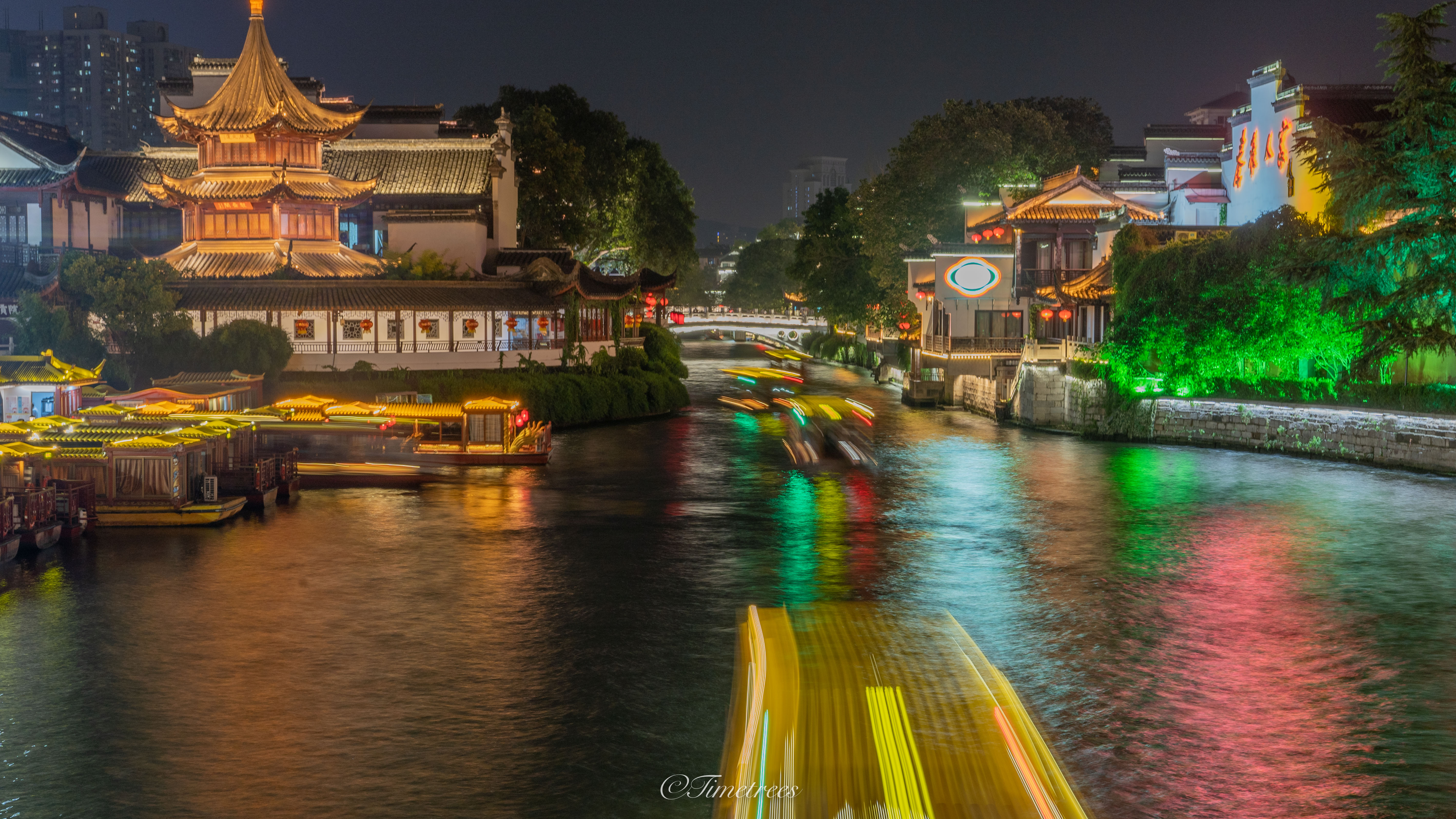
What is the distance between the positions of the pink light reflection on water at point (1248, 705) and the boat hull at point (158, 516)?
2198cm

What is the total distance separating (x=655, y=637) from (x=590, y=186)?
69564 millimetres

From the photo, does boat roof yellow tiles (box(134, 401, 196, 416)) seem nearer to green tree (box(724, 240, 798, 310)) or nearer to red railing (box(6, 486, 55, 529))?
red railing (box(6, 486, 55, 529))

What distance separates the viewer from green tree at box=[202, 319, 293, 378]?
5006 centimetres

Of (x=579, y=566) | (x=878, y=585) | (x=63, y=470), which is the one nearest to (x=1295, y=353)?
(x=878, y=585)

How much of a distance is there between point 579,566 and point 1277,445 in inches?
1145

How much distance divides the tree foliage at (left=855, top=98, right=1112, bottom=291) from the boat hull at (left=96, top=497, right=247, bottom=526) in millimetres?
61539

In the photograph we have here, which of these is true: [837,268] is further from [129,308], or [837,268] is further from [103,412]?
[103,412]

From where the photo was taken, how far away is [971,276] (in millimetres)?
75312

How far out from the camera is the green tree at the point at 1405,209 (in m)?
40.2

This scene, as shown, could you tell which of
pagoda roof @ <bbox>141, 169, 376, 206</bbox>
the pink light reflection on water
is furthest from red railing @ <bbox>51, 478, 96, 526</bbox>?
pagoda roof @ <bbox>141, 169, 376, 206</bbox>

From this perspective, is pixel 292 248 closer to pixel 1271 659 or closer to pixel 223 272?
pixel 223 272

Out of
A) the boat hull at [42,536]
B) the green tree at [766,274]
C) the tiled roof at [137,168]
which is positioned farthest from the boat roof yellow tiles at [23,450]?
the green tree at [766,274]

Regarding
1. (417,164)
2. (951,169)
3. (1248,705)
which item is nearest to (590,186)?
(417,164)

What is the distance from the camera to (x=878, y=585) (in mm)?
24594
